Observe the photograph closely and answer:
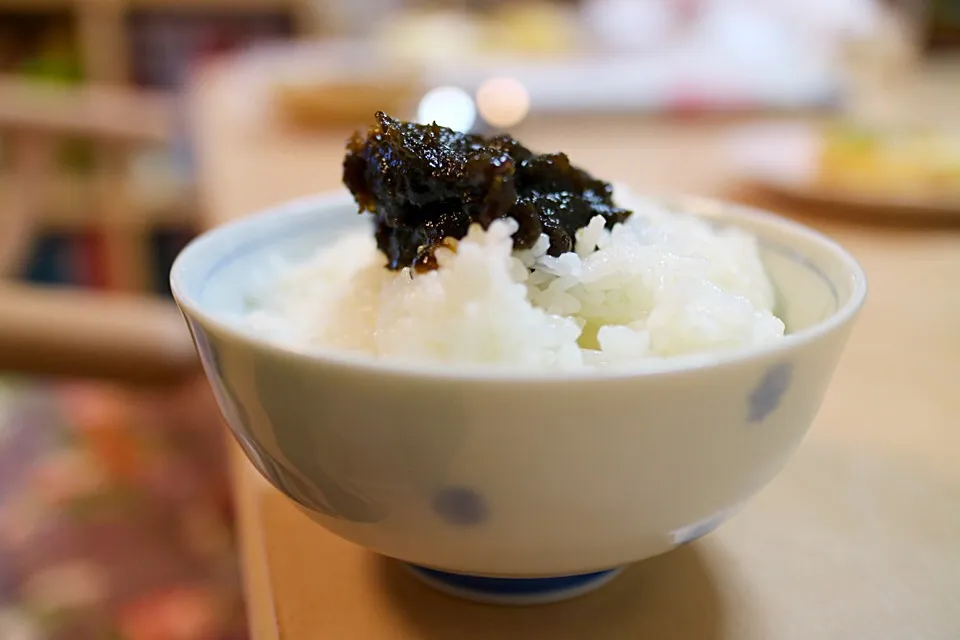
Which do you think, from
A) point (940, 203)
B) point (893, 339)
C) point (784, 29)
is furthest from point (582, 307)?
point (784, 29)

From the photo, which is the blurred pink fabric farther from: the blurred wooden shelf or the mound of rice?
the blurred wooden shelf

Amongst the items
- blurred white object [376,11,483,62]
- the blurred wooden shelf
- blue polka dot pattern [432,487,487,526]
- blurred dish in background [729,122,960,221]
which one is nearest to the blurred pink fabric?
blue polka dot pattern [432,487,487,526]

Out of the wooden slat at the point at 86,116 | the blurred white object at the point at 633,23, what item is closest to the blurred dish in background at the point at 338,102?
the wooden slat at the point at 86,116

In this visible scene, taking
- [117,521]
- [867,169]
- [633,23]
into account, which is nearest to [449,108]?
[867,169]

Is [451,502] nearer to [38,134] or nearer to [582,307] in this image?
[582,307]

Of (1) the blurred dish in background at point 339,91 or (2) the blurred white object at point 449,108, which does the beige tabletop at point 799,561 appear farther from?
(1) the blurred dish in background at point 339,91

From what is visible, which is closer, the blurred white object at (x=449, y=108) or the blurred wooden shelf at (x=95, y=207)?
the blurred white object at (x=449, y=108)

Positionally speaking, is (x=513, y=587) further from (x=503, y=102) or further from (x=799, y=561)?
(x=503, y=102)
